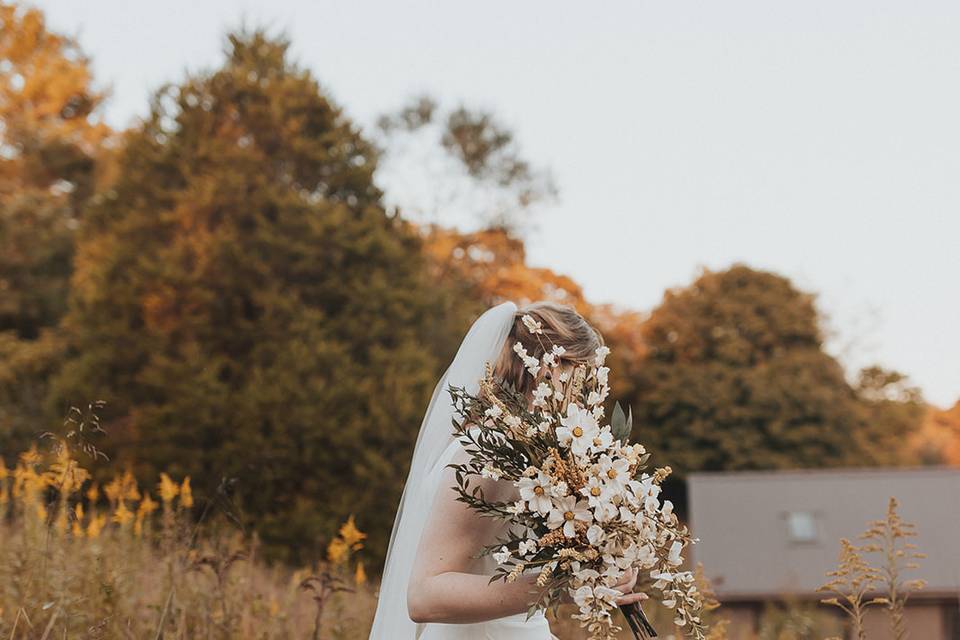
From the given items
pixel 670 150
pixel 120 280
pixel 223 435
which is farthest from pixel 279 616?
pixel 670 150

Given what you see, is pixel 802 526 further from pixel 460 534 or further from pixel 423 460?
pixel 460 534

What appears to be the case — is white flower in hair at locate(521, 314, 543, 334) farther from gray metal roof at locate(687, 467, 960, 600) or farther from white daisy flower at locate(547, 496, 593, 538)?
gray metal roof at locate(687, 467, 960, 600)

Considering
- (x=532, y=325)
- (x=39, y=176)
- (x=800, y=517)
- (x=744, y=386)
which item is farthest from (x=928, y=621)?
(x=39, y=176)

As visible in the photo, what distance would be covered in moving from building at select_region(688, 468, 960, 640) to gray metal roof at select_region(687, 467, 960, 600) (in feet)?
0.07

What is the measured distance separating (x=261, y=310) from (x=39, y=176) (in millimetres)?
10084

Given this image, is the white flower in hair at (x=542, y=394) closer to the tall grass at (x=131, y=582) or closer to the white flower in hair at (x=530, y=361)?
the white flower in hair at (x=530, y=361)

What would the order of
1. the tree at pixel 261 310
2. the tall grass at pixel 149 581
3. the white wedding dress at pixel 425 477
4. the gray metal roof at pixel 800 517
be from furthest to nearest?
the gray metal roof at pixel 800 517
the tree at pixel 261 310
the tall grass at pixel 149 581
the white wedding dress at pixel 425 477

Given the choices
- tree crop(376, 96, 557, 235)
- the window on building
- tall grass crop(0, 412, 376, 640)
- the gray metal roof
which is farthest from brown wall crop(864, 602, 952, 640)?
tall grass crop(0, 412, 376, 640)

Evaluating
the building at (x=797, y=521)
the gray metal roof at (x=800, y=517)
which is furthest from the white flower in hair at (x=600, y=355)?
the gray metal roof at (x=800, y=517)

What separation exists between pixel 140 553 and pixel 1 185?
18.7m

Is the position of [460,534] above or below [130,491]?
below

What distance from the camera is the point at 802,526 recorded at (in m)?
22.1

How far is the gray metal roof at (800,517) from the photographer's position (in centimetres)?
2108

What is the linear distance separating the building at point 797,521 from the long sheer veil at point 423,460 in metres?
18.6
